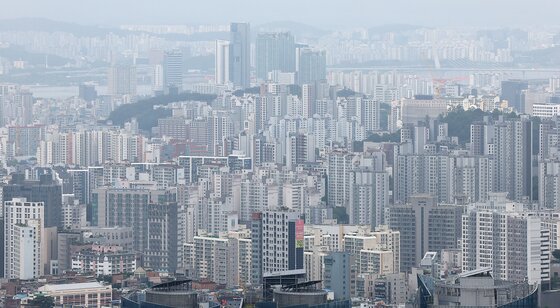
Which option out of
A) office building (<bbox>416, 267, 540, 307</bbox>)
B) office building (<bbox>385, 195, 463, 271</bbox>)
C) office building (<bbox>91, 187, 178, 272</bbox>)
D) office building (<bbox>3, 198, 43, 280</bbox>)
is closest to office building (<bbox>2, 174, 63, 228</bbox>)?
office building (<bbox>3, 198, 43, 280</bbox>)

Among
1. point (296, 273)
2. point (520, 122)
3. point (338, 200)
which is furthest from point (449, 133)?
point (296, 273)

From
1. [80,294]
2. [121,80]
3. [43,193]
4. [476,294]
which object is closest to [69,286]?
[80,294]

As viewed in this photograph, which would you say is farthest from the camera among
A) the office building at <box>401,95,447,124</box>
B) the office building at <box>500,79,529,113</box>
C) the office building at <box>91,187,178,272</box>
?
the office building at <box>500,79,529,113</box>

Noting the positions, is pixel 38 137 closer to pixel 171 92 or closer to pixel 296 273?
pixel 171 92

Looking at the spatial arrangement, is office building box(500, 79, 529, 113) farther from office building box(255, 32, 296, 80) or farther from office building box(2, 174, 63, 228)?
office building box(2, 174, 63, 228)

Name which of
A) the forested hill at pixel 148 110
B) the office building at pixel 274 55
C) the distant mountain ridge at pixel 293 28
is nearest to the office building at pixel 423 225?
the distant mountain ridge at pixel 293 28

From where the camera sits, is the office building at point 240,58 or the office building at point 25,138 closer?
the office building at point 25,138

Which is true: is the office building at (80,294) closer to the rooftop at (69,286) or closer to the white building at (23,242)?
the rooftop at (69,286)

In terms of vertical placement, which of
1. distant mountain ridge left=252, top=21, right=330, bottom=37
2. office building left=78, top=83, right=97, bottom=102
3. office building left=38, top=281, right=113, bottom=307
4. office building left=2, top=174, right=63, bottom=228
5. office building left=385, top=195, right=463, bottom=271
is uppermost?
distant mountain ridge left=252, top=21, right=330, bottom=37

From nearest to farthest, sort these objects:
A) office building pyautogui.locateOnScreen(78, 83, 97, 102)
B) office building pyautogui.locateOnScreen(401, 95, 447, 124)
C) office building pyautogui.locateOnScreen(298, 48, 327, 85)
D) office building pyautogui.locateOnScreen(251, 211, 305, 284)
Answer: office building pyautogui.locateOnScreen(251, 211, 305, 284) → office building pyautogui.locateOnScreen(401, 95, 447, 124) → office building pyautogui.locateOnScreen(78, 83, 97, 102) → office building pyautogui.locateOnScreen(298, 48, 327, 85)

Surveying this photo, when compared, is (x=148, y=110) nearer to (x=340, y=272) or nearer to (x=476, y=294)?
(x=340, y=272)

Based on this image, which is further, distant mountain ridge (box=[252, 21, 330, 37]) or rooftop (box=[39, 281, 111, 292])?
distant mountain ridge (box=[252, 21, 330, 37])
